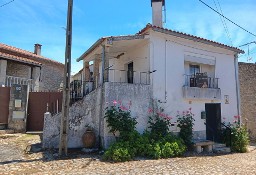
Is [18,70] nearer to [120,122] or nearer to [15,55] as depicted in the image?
[15,55]

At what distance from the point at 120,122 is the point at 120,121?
0.04m

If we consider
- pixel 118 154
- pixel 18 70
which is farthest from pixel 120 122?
pixel 18 70

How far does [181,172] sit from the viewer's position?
657 centimetres

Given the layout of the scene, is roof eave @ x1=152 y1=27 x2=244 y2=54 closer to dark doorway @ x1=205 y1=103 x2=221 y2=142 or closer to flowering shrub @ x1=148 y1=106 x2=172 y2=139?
dark doorway @ x1=205 y1=103 x2=221 y2=142

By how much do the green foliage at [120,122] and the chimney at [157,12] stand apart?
5.94m

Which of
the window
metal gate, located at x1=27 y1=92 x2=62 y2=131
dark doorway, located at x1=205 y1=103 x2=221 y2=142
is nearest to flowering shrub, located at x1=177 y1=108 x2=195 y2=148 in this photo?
dark doorway, located at x1=205 y1=103 x2=221 y2=142

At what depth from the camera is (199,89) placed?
11609mm

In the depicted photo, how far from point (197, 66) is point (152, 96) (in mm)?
3926

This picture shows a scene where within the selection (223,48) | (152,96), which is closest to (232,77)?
(223,48)

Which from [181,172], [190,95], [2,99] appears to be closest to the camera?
[181,172]

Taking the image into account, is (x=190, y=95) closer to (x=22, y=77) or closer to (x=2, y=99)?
(x=2, y=99)

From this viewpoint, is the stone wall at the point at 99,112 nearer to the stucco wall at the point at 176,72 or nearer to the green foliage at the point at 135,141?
the green foliage at the point at 135,141

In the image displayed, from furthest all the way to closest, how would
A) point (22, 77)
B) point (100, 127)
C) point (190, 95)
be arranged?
point (22, 77)
point (190, 95)
point (100, 127)

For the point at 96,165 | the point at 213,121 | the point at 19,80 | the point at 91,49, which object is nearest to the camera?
the point at 96,165
